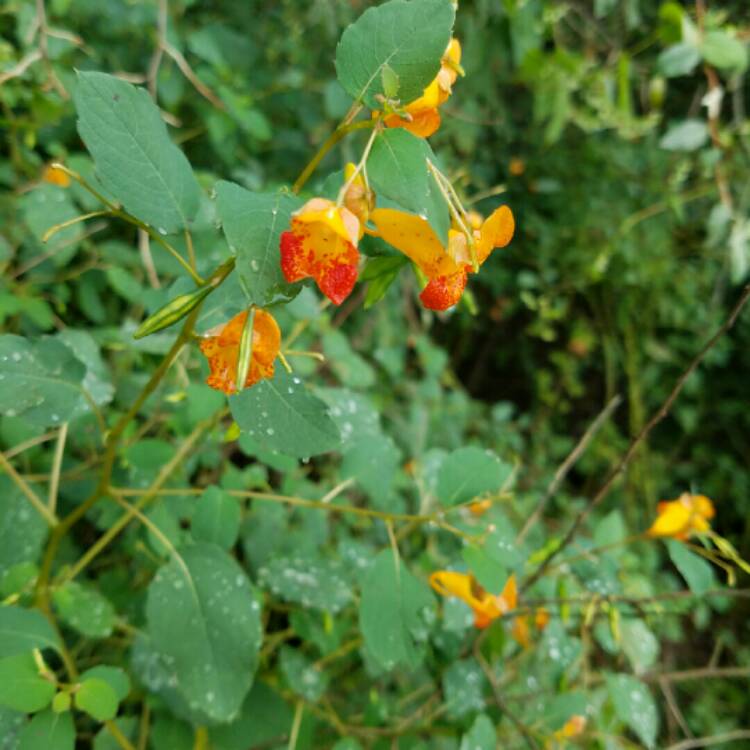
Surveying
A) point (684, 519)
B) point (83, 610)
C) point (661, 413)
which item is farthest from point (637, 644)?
point (83, 610)

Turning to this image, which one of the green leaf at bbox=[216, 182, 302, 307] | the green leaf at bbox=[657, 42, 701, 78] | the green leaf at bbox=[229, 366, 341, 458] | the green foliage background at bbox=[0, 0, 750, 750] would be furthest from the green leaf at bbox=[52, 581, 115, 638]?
the green leaf at bbox=[657, 42, 701, 78]

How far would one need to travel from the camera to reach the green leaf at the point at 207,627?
2.05 feet

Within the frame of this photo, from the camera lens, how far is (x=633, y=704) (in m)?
0.87

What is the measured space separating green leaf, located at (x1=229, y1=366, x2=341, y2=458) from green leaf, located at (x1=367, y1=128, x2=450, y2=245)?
0.18 meters

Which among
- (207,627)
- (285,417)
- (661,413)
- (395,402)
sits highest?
(285,417)

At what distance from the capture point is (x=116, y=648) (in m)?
0.93

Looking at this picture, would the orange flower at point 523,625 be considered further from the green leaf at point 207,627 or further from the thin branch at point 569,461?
the green leaf at point 207,627

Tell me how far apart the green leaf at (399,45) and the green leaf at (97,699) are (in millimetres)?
538

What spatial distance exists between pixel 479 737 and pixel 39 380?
1.99 feet

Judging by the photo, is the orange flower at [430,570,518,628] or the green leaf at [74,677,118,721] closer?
the green leaf at [74,677,118,721]

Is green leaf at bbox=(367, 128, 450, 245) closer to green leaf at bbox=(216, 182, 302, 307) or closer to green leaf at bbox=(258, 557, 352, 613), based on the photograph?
green leaf at bbox=(216, 182, 302, 307)

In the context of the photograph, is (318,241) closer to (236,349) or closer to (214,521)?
(236,349)

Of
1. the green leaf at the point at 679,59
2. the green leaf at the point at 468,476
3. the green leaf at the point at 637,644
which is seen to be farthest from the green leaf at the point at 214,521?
the green leaf at the point at 679,59

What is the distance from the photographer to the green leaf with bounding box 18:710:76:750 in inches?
22.4
